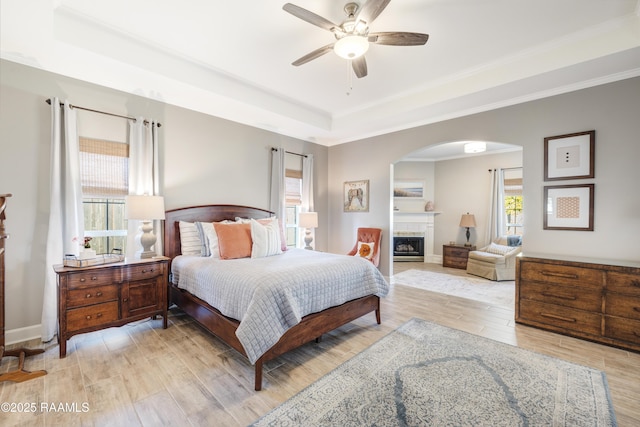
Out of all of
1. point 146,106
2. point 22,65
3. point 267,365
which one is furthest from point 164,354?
point 22,65

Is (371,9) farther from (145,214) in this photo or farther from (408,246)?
(408,246)

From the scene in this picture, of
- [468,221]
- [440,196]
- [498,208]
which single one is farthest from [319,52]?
[440,196]

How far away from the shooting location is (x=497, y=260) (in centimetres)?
529

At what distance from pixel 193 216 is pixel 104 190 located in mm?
1021

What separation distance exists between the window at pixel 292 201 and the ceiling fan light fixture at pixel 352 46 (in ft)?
→ 9.68

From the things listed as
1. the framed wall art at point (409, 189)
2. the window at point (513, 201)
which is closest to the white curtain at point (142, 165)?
the framed wall art at point (409, 189)

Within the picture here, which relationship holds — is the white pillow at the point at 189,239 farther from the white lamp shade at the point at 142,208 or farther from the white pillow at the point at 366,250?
the white pillow at the point at 366,250

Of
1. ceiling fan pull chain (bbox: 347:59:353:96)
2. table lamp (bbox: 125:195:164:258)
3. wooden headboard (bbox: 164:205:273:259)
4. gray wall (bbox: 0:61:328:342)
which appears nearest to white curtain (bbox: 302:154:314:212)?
wooden headboard (bbox: 164:205:273:259)

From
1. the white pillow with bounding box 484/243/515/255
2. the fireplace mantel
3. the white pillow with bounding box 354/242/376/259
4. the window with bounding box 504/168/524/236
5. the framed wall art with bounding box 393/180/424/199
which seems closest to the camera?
the white pillow with bounding box 354/242/376/259

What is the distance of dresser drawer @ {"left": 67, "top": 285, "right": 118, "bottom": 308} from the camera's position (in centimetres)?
243

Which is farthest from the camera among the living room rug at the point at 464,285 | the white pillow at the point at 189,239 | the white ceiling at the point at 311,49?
the living room rug at the point at 464,285

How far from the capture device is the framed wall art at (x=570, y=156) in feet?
9.90

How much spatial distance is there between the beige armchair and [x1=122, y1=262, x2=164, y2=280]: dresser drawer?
567cm

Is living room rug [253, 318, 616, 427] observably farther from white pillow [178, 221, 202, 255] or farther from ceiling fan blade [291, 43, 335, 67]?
ceiling fan blade [291, 43, 335, 67]
